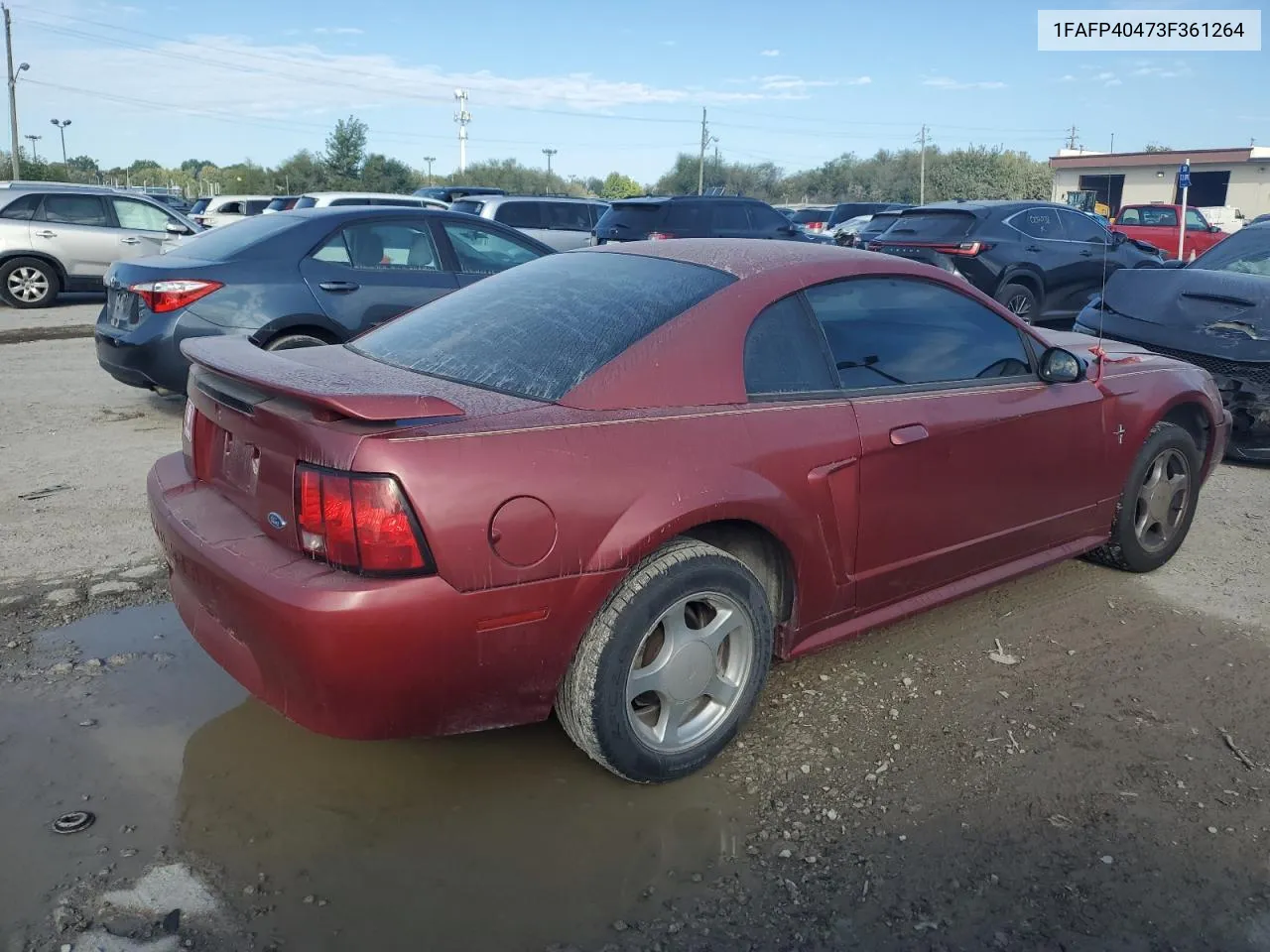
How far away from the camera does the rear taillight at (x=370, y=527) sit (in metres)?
2.52

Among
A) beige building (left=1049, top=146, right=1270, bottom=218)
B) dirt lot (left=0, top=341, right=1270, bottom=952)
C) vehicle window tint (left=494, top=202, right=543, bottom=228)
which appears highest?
beige building (left=1049, top=146, right=1270, bottom=218)

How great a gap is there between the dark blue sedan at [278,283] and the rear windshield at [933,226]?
23.2ft

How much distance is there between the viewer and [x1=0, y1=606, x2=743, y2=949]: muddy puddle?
2.51m

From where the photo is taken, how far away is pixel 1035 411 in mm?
3994

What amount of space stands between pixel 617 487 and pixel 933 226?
11.1 m

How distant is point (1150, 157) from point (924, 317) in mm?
47858

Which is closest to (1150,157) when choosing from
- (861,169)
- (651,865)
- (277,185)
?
(861,169)

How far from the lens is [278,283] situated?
6.73 metres

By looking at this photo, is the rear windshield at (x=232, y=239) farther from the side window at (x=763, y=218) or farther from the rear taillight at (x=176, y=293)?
the side window at (x=763, y=218)

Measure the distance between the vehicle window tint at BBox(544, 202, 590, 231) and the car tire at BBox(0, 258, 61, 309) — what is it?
7.34 meters

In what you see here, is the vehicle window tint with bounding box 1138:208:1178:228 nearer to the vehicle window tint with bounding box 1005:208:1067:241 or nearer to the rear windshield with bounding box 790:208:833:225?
the rear windshield with bounding box 790:208:833:225

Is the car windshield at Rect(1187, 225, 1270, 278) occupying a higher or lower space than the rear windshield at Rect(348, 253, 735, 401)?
higher

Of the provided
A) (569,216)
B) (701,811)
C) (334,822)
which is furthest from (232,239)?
(569,216)

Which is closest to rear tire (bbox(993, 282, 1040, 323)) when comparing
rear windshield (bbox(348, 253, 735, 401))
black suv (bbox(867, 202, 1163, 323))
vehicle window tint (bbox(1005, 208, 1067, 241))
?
black suv (bbox(867, 202, 1163, 323))
